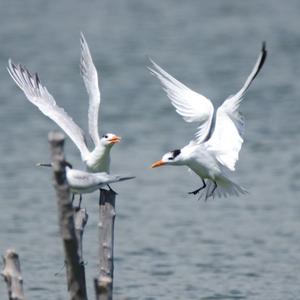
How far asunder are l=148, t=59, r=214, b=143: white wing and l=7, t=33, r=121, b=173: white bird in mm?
529

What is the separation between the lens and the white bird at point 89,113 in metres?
8.52

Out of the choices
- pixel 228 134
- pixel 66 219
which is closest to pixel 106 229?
pixel 66 219

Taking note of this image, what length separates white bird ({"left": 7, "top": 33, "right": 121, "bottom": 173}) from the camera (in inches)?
336

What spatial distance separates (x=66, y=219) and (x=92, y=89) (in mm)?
2284

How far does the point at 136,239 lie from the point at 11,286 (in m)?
5.64

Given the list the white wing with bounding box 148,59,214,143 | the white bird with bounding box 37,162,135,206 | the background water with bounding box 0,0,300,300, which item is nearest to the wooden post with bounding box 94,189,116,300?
the white bird with bounding box 37,162,135,206

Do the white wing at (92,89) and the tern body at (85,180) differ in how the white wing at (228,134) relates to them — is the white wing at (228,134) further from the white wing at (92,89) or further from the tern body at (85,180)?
the tern body at (85,180)

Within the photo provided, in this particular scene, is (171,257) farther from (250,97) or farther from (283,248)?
(250,97)

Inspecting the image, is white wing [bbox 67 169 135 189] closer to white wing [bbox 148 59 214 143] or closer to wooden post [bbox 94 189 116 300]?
wooden post [bbox 94 189 116 300]

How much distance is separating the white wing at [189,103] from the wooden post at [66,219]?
223 centimetres

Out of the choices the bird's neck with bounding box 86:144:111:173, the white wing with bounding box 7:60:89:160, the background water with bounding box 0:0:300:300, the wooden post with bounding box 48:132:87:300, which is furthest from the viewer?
the background water with bounding box 0:0:300:300

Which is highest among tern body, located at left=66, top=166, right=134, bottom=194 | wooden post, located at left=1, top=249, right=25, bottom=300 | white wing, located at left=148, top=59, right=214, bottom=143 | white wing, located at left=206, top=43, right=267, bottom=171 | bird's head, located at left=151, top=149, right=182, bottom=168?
white wing, located at left=148, top=59, right=214, bottom=143

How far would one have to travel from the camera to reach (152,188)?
1527cm

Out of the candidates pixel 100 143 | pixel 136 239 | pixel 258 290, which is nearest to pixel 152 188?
pixel 136 239
